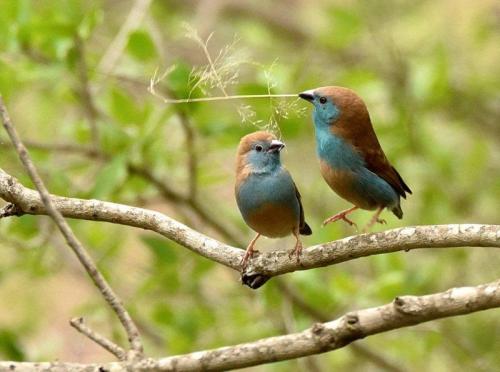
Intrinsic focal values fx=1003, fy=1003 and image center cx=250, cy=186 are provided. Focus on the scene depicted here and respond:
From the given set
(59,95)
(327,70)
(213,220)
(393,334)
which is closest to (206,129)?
(213,220)

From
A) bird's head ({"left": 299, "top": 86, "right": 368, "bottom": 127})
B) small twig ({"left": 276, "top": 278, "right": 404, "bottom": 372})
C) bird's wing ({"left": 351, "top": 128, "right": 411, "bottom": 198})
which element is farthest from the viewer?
small twig ({"left": 276, "top": 278, "right": 404, "bottom": 372})

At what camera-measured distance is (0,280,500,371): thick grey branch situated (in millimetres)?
2820

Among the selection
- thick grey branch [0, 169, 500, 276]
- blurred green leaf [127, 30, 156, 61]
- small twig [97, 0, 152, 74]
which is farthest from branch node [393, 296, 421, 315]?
small twig [97, 0, 152, 74]

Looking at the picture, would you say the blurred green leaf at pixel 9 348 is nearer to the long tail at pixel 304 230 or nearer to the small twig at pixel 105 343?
the long tail at pixel 304 230

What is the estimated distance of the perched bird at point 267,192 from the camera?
3898 millimetres

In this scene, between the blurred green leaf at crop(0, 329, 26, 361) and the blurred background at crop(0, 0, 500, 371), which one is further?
the blurred background at crop(0, 0, 500, 371)

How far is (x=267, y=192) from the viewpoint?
393 centimetres

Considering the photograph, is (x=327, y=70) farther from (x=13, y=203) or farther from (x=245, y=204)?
(x=13, y=203)

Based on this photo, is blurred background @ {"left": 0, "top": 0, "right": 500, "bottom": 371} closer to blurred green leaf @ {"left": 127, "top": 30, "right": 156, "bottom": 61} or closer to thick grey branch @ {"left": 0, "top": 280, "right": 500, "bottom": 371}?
blurred green leaf @ {"left": 127, "top": 30, "right": 156, "bottom": 61}

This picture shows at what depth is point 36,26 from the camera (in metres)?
4.96

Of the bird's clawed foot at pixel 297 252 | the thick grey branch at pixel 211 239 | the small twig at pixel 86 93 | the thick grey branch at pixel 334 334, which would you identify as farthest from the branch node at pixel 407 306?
the small twig at pixel 86 93

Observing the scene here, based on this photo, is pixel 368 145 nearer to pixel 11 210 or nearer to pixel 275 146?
pixel 275 146

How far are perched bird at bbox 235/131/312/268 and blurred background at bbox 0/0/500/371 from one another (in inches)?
9.1

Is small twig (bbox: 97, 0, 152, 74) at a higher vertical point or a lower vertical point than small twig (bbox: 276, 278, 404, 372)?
higher
